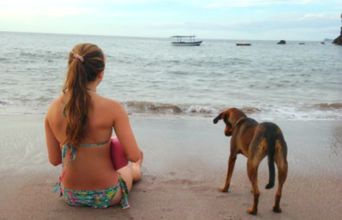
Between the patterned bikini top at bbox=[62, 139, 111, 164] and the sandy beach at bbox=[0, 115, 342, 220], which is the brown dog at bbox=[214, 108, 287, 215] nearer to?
the sandy beach at bbox=[0, 115, 342, 220]

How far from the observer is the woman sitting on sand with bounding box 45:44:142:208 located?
3.08 meters

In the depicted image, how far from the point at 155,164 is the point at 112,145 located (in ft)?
5.41

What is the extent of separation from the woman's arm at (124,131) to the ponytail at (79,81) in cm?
24

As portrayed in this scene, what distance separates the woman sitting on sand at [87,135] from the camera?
3084 millimetres

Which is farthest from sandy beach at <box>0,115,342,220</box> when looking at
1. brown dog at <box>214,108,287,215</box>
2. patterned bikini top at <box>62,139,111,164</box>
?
patterned bikini top at <box>62,139,111,164</box>

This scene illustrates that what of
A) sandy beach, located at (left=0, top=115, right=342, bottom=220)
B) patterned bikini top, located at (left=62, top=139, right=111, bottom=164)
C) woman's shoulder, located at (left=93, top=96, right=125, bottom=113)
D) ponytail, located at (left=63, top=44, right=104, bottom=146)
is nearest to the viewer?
ponytail, located at (left=63, top=44, right=104, bottom=146)

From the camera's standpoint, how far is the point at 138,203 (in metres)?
3.75

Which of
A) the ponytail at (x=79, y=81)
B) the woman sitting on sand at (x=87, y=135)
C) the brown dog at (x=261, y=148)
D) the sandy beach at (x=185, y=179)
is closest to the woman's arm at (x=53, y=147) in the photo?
the woman sitting on sand at (x=87, y=135)

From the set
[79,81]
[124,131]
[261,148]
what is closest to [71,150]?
[124,131]

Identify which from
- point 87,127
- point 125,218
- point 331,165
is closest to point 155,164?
point 125,218

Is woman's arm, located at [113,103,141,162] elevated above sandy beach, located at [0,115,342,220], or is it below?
above

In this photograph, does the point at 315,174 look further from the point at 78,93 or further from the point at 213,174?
the point at 78,93

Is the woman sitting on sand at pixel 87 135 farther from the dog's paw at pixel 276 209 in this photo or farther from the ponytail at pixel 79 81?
the dog's paw at pixel 276 209

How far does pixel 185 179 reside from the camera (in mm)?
4465
